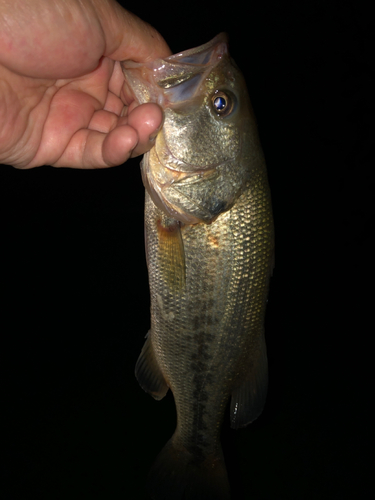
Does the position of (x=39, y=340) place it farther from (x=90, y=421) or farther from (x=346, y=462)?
(x=346, y=462)

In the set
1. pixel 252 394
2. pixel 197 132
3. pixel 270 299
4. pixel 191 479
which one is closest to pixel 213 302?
pixel 252 394

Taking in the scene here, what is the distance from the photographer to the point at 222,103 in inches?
44.4

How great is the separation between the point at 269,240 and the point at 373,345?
13.6 ft

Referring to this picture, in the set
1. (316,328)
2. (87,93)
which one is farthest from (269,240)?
(316,328)

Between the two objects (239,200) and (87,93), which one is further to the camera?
(87,93)

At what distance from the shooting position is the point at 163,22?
14.5 ft

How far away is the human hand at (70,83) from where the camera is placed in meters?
0.98

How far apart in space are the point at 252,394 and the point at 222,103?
3.87 feet

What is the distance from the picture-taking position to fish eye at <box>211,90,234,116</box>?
1.12m

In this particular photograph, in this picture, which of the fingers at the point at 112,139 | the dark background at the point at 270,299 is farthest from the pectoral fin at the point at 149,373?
the dark background at the point at 270,299

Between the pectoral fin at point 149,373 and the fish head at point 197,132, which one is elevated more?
the fish head at point 197,132

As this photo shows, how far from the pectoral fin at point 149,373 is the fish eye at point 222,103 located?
3.29 ft

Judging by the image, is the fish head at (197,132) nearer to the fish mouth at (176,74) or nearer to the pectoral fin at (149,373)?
the fish mouth at (176,74)

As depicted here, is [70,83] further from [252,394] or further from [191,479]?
[191,479]
